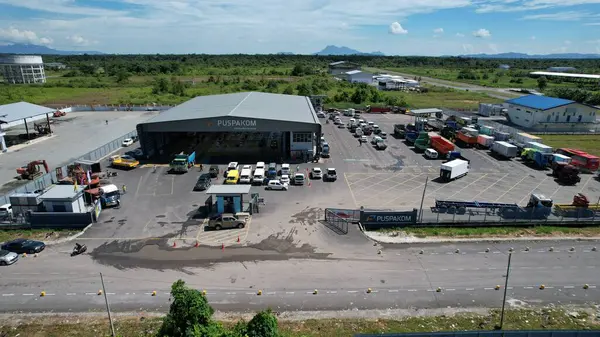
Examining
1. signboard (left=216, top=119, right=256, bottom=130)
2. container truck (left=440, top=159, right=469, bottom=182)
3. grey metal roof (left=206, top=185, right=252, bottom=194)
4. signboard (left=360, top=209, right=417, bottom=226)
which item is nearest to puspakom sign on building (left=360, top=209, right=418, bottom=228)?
signboard (left=360, top=209, right=417, bottom=226)

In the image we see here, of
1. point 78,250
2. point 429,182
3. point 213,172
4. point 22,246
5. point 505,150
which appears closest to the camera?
point 22,246

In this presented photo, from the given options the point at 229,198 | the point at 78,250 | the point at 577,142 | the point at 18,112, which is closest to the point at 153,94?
the point at 18,112

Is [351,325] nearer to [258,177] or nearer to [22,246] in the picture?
[258,177]

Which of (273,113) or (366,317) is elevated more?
(273,113)

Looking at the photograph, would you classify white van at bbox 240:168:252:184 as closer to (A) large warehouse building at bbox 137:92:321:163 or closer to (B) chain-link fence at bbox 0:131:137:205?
(A) large warehouse building at bbox 137:92:321:163

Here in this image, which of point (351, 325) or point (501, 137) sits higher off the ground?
point (501, 137)

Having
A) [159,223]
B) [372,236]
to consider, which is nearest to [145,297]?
[159,223]

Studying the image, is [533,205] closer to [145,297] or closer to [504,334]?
[504,334]
